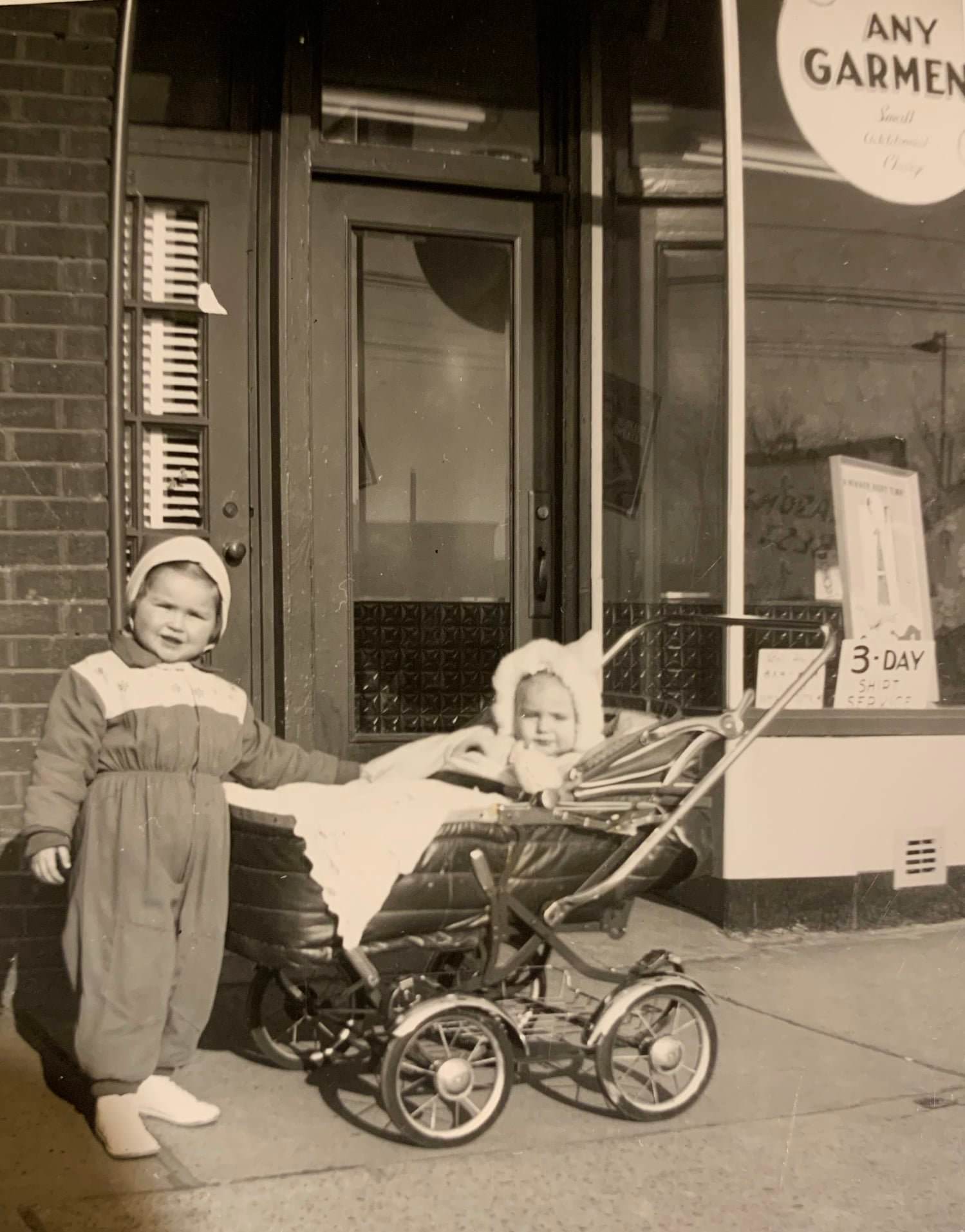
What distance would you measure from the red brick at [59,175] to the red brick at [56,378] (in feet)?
1.67

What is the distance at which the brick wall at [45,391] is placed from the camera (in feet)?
13.2

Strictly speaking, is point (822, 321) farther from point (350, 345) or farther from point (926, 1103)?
point (926, 1103)

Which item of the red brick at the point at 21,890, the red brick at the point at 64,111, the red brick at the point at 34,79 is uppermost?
the red brick at the point at 34,79

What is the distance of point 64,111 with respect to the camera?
13.4 ft

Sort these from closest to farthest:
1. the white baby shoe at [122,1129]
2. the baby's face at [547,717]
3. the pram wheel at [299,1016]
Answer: the white baby shoe at [122,1129], the pram wheel at [299,1016], the baby's face at [547,717]

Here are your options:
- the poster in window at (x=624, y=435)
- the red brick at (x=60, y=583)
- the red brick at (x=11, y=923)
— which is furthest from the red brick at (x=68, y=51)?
the red brick at (x=11, y=923)

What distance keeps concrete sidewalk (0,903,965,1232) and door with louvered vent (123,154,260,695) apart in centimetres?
157

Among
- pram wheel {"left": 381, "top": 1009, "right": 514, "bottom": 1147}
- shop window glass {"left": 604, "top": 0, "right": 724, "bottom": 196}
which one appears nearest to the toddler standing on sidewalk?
pram wheel {"left": 381, "top": 1009, "right": 514, "bottom": 1147}

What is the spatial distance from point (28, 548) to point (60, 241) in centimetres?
89

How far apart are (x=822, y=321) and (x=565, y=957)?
2739mm

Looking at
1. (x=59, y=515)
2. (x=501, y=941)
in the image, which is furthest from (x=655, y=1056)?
(x=59, y=515)

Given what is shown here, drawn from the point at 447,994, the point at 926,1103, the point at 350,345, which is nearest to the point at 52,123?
the point at 350,345

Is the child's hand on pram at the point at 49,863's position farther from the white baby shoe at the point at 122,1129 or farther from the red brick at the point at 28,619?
the red brick at the point at 28,619

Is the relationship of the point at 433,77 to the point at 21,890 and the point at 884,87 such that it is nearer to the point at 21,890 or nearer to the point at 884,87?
the point at 884,87
